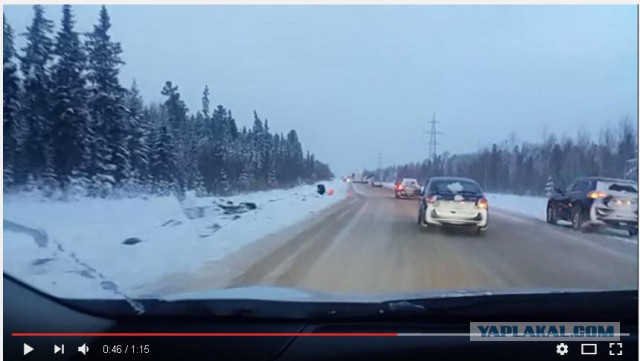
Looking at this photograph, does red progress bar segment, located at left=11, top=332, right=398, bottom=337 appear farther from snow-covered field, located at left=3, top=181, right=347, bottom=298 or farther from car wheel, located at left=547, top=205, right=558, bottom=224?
car wheel, located at left=547, top=205, right=558, bottom=224

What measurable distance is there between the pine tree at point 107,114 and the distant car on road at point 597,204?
3712 mm

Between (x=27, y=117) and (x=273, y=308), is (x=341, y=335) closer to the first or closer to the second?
(x=273, y=308)

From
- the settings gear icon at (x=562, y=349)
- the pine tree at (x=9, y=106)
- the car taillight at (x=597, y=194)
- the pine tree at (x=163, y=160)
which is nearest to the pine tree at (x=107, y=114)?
the pine tree at (x=163, y=160)

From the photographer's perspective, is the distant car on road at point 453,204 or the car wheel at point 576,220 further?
the car wheel at point 576,220

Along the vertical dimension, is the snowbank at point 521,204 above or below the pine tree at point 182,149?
below

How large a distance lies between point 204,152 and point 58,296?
1.99 metres

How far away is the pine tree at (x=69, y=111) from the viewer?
224 inches

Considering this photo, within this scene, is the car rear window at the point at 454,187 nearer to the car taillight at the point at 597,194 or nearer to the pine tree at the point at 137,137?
the car taillight at the point at 597,194

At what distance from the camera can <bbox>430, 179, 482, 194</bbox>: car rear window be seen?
282 inches

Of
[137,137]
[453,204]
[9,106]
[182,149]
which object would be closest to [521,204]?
[453,204]

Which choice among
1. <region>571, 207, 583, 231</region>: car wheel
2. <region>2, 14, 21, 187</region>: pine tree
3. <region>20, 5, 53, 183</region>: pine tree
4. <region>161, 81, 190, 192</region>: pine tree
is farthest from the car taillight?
<region>2, 14, 21, 187</region>: pine tree

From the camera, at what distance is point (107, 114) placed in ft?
19.4

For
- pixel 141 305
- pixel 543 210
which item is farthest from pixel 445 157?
pixel 141 305

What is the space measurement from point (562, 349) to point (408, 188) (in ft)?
10.8
